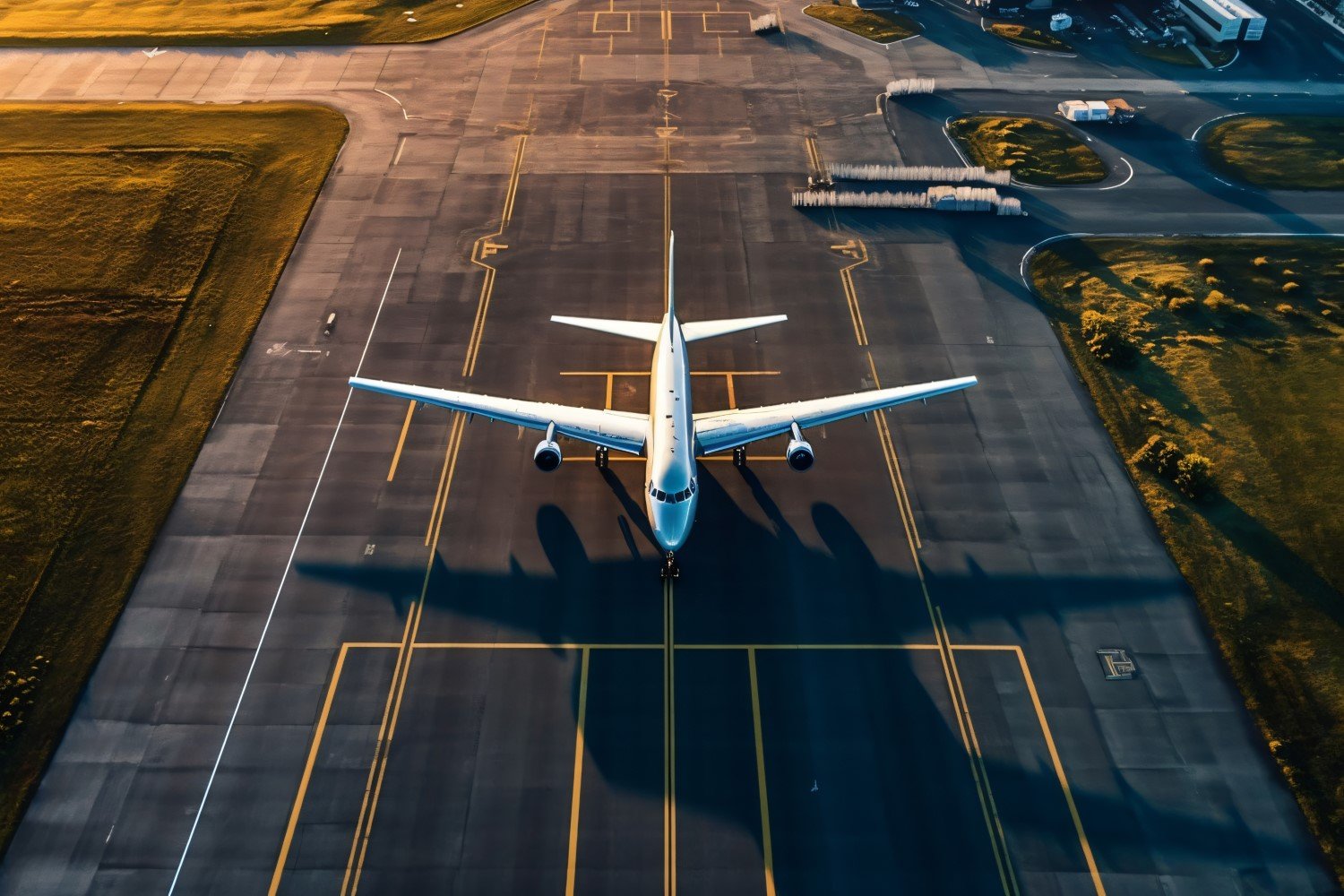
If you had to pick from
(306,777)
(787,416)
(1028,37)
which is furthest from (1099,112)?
(306,777)

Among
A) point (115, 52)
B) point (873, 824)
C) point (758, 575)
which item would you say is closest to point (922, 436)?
point (758, 575)

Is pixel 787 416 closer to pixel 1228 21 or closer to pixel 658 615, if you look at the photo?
pixel 658 615

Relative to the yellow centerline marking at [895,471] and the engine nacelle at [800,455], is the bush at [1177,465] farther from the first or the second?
the engine nacelle at [800,455]

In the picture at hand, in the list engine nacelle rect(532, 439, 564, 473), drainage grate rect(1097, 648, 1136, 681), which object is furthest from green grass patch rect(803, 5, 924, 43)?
drainage grate rect(1097, 648, 1136, 681)

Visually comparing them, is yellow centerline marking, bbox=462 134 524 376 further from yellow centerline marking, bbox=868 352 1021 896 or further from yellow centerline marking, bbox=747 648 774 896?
yellow centerline marking, bbox=868 352 1021 896

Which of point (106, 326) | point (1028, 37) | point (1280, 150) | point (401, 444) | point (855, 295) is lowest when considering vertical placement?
point (401, 444)

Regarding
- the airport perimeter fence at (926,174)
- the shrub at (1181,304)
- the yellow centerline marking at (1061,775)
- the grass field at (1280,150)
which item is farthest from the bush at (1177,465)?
the grass field at (1280,150)
